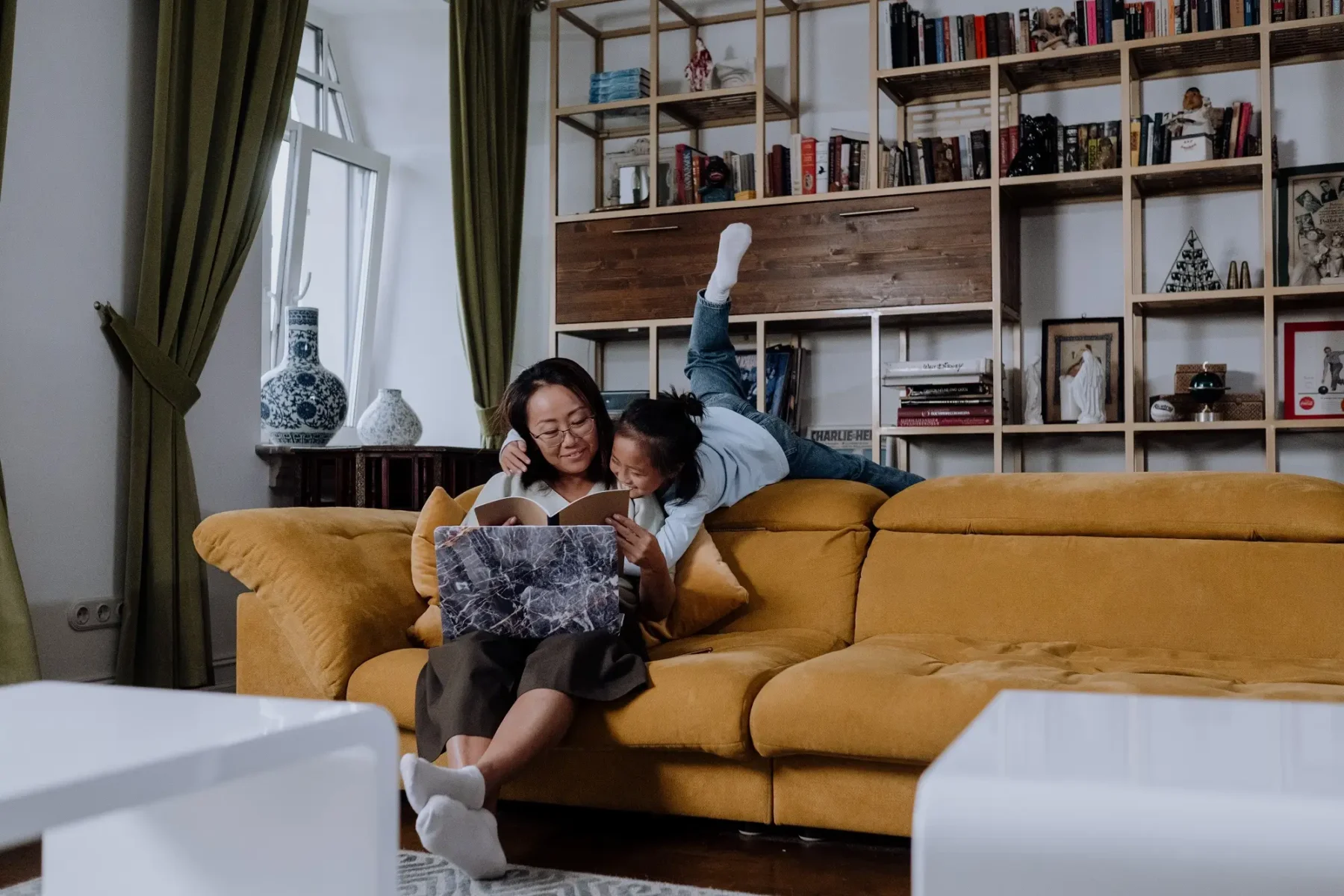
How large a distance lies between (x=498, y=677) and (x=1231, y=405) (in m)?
2.98

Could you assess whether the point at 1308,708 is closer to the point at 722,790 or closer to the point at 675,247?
the point at 722,790

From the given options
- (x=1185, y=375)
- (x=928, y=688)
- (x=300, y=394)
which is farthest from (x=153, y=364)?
(x=1185, y=375)

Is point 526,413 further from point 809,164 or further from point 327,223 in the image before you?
point 327,223

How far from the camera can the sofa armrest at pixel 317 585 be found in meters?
2.36

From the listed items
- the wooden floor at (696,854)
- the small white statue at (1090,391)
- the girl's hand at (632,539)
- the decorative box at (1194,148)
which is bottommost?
the wooden floor at (696,854)

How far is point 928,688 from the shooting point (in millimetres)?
1979


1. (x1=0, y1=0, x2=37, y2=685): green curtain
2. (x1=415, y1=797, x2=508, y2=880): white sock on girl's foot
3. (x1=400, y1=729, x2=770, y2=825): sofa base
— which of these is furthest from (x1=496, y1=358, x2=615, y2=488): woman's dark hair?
(x1=0, y1=0, x2=37, y2=685): green curtain

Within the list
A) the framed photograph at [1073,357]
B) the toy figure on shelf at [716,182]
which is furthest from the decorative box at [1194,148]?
the toy figure on shelf at [716,182]

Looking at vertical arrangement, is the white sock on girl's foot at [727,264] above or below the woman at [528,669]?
above

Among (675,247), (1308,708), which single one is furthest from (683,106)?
(1308,708)

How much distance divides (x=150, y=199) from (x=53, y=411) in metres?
0.62

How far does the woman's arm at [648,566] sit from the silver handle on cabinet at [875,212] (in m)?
2.14

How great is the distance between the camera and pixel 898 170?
435 cm

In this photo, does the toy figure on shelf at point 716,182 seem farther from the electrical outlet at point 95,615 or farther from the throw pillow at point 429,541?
the electrical outlet at point 95,615
